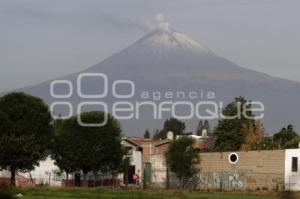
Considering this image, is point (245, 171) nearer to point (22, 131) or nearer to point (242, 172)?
point (242, 172)

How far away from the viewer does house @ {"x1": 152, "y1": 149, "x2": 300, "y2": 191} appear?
3044 inches

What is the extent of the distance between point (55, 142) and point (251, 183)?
79.8 feet

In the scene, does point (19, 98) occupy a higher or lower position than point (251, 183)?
higher

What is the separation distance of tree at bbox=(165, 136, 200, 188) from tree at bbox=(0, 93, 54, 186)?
1455 centimetres

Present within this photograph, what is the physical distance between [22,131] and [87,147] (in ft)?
32.1

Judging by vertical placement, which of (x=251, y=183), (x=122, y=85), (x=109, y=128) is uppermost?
(x=122, y=85)

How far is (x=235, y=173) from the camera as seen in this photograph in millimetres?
84875

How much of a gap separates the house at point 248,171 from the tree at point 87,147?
812cm

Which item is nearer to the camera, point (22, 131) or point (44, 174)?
point (22, 131)

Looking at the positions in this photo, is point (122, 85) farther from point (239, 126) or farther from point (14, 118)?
point (14, 118)

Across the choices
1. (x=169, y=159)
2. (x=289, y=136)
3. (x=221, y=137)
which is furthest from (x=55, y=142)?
(x=289, y=136)

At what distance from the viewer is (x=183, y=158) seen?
281ft

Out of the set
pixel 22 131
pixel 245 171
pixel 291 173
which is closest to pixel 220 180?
pixel 245 171

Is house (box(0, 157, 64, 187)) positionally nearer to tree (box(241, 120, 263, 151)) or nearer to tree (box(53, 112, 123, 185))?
tree (box(53, 112, 123, 185))
